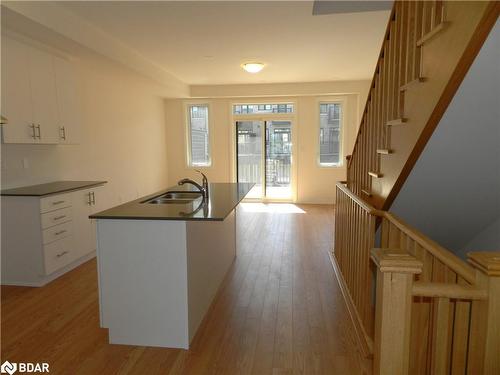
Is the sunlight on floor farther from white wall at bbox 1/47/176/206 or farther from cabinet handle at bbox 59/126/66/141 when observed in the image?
cabinet handle at bbox 59/126/66/141

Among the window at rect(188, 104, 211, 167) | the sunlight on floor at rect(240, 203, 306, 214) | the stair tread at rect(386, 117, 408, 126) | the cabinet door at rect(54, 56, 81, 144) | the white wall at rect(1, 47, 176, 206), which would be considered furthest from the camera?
the window at rect(188, 104, 211, 167)

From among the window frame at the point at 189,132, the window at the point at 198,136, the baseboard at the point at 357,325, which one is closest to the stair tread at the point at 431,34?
the baseboard at the point at 357,325

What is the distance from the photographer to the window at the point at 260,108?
309 inches

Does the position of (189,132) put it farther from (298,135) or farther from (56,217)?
(56,217)

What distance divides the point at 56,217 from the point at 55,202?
16 centimetres

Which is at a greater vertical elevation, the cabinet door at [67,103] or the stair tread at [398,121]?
the cabinet door at [67,103]

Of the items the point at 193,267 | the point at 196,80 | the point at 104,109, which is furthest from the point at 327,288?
the point at 196,80

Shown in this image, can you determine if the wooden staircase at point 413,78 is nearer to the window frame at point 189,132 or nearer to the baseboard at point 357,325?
the baseboard at point 357,325

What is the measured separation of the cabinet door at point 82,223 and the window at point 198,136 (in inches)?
172

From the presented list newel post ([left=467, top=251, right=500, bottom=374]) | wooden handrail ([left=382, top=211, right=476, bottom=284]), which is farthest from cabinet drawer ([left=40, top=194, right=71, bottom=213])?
newel post ([left=467, top=251, right=500, bottom=374])

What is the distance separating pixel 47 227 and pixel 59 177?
53.3 inches

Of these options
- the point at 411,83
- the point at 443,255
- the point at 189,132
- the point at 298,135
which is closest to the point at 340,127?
the point at 298,135

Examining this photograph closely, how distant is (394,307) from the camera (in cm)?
112

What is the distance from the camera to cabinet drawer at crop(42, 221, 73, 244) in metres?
3.41
